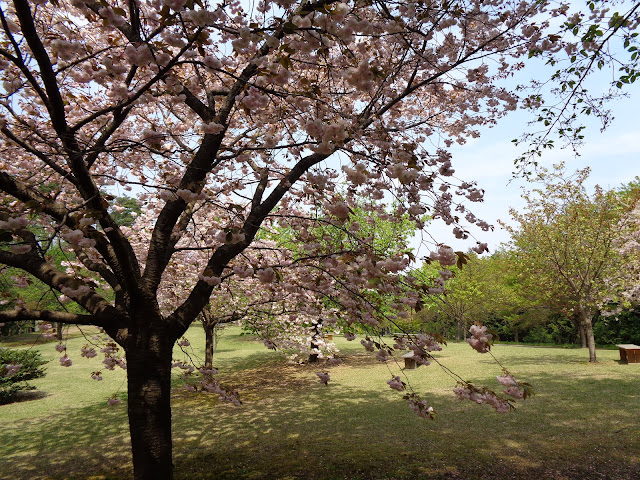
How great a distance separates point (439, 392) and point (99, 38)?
40.4 feet

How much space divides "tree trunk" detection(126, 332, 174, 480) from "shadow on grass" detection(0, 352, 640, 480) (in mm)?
1755

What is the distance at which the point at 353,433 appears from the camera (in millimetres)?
7570

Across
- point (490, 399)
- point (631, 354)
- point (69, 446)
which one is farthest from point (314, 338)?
point (631, 354)

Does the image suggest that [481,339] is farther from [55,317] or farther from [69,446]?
[69,446]

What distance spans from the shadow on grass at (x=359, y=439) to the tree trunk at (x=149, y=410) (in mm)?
1755

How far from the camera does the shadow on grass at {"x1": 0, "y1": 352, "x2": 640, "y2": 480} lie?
18.6ft

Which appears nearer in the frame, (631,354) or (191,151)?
(191,151)

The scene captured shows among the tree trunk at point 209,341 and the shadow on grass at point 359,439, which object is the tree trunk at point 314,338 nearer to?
the shadow on grass at point 359,439

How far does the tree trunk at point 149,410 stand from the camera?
419 cm

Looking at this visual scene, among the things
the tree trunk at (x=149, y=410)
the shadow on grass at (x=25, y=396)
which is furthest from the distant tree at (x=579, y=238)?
the shadow on grass at (x=25, y=396)

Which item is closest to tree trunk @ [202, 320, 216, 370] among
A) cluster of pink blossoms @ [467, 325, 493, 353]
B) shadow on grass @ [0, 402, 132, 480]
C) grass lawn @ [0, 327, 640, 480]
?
grass lawn @ [0, 327, 640, 480]

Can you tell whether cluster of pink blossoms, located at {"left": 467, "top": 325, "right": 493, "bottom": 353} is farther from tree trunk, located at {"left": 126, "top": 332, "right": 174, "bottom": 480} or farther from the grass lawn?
tree trunk, located at {"left": 126, "top": 332, "right": 174, "bottom": 480}

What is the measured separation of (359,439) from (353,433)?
16.9 inches

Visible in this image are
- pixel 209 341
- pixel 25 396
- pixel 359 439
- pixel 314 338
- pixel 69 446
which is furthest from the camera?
pixel 314 338
